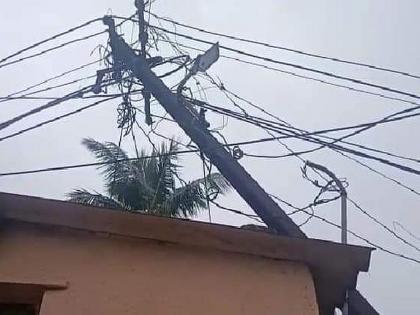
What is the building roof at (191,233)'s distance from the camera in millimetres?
3652

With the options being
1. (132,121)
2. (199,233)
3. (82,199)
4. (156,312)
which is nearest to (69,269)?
(156,312)

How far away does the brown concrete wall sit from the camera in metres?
3.60

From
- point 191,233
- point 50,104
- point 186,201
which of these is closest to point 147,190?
point 186,201

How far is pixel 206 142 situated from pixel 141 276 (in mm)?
2899

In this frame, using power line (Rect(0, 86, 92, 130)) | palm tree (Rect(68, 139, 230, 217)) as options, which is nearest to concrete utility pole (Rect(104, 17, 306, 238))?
power line (Rect(0, 86, 92, 130))

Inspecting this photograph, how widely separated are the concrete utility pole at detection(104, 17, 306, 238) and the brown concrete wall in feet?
4.47

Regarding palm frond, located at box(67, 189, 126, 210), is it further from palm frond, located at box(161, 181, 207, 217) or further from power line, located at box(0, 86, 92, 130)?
power line, located at box(0, 86, 92, 130)

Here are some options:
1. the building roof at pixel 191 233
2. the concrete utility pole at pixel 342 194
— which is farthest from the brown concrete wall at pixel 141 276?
the concrete utility pole at pixel 342 194

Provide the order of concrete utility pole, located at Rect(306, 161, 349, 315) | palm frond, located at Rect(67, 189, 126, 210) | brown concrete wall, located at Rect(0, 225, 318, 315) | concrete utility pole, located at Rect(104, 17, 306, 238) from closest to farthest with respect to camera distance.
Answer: brown concrete wall, located at Rect(0, 225, 318, 315) → concrete utility pole, located at Rect(104, 17, 306, 238) → concrete utility pole, located at Rect(306, 161, 349, 315) → palm frond, located at Rect(67, 189, 126, 210)

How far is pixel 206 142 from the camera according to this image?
6422 millimetres

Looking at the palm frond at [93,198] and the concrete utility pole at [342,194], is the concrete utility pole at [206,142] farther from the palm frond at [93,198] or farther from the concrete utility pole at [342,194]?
the palm frond at [93,198]

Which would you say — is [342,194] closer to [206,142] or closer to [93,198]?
[206,142]

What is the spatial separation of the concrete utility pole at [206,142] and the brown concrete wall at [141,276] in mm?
1363

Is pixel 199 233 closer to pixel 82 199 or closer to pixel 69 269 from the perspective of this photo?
pixel 69 269
